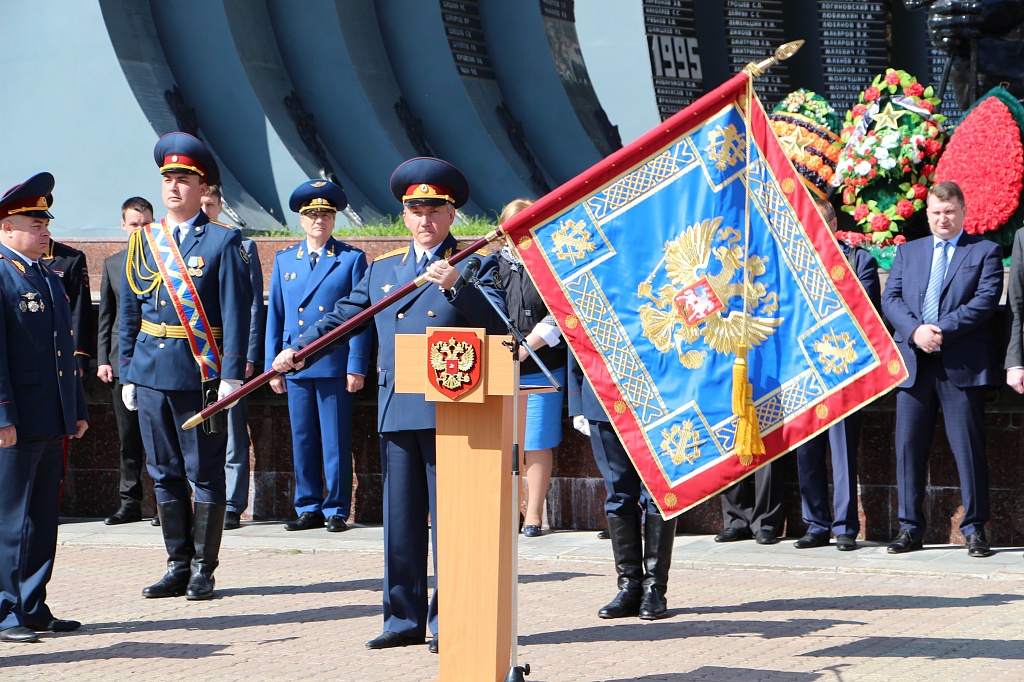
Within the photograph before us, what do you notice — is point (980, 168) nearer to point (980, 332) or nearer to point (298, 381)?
point (980, 332)

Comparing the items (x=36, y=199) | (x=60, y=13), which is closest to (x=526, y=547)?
(x=36, y=199)

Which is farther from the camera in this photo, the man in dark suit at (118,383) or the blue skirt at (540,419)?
the man in dark suit at (118,383)

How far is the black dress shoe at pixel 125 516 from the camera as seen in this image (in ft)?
32.3

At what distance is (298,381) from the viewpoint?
9.29 metres

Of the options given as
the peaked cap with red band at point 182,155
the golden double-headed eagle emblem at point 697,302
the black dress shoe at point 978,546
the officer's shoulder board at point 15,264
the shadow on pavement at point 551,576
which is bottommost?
the shadow on pavement at point 551,576

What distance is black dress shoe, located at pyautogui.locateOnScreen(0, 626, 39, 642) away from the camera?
6.29 metres

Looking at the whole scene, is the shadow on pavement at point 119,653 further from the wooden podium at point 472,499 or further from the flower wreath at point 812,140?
the flower wreath at point 812,140

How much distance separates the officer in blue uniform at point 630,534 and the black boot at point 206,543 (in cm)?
198

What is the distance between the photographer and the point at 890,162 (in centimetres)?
973

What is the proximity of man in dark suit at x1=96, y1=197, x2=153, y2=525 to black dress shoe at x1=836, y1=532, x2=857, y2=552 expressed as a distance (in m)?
4.55

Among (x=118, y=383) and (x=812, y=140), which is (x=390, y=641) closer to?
(x=118, y=383)

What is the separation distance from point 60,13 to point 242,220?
270cm

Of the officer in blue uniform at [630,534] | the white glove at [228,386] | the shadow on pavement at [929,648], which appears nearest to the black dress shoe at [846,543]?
the officer in blue uniform at [630,534]

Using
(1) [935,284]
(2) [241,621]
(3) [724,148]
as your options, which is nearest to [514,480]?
(3) [724,148]
